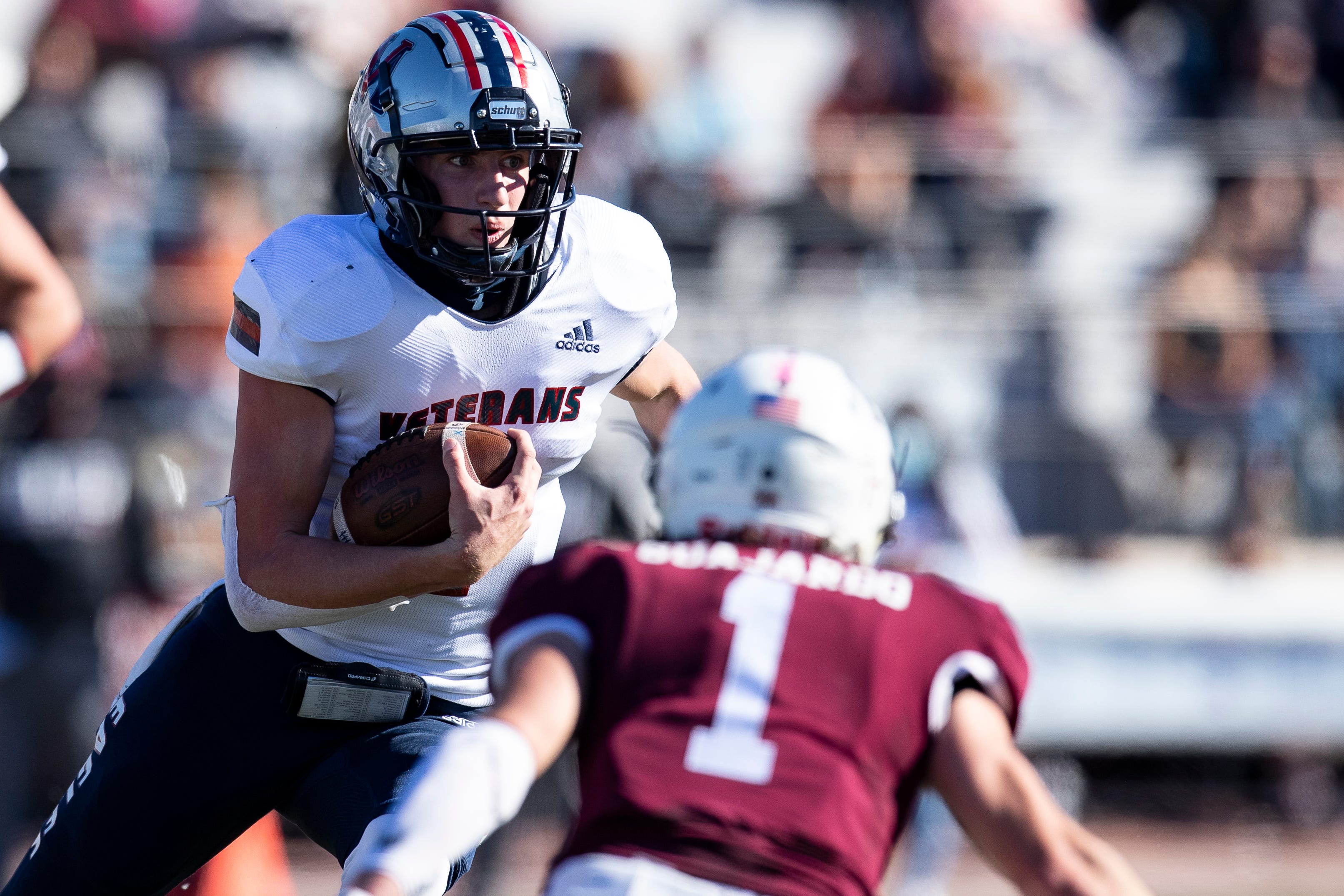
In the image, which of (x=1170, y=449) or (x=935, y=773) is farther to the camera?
(x=1170, y=449)

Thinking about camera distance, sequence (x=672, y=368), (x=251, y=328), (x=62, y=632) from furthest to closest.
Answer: (x=62, y=632), (x=672, y=368), (x=251, y=328)

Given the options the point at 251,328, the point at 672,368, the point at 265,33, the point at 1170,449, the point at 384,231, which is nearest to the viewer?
the point at 251,328

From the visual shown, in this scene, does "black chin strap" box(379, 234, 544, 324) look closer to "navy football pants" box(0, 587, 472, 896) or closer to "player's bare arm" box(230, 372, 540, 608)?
"player's bare arm" box(230, 372, 540, 608)

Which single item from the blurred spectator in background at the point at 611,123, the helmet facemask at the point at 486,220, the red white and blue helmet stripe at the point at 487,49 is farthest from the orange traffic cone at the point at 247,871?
the blurred spectator in background at the point at 611,123

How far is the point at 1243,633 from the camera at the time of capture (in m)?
6.57

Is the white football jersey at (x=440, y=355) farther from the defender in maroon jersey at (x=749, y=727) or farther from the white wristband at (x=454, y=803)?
the white wristband at (x=454, y=803)

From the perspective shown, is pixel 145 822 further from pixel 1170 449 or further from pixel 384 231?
pixel 1170 449

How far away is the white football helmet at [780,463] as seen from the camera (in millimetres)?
2088

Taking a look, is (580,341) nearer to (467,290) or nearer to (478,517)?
(467,290)

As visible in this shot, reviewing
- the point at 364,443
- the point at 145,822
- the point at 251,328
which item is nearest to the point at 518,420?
the point at 364,443

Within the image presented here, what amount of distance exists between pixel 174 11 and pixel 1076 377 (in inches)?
176

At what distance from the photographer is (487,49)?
9.31 feet

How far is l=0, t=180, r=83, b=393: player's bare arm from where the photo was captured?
10.6 feet

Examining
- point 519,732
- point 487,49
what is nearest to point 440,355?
point 487,49
